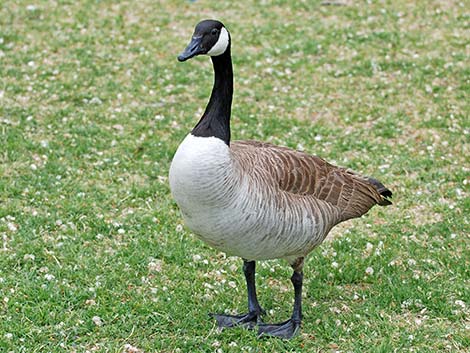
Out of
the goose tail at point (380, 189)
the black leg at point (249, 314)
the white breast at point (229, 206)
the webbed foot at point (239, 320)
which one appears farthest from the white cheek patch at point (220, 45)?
the webbed foot at point (239, 320)

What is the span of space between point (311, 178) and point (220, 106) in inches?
35.9

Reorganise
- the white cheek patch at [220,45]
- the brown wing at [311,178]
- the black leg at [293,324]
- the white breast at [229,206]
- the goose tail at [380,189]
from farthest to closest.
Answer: the goose tail at [380,189], the black leg at [293,324], the brown wing at [311,178], the white cheek patch at [220,45], the white breast at [229,206]

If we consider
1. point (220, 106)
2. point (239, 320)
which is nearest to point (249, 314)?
point (239, 320)

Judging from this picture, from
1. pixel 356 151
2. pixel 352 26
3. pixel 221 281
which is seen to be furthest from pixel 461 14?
pixel 221 281

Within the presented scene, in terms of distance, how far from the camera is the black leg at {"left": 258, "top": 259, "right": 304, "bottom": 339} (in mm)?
5473

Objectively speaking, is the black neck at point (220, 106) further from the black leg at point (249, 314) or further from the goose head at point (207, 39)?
the black leg at point (249, 314)

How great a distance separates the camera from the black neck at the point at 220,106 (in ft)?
16.1

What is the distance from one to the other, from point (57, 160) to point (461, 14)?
7.02m

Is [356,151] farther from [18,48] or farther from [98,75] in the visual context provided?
[18,48]

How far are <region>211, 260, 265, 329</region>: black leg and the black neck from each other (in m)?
1.15

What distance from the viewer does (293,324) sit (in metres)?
5.53

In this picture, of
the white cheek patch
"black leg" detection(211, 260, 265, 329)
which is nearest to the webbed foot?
"black leg" detection(211, 260, 265, 329)

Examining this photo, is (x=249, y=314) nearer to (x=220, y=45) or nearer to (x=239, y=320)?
(x=239, y=320)

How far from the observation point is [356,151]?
848 cm
